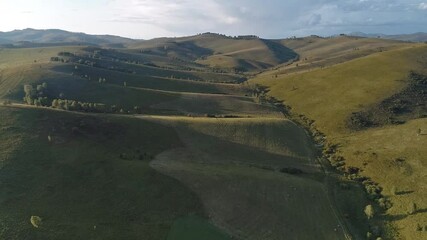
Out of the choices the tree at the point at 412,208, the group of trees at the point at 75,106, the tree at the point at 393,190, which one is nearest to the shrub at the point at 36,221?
the group of trees at the point at 75,106

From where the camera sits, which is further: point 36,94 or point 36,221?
point 36,94

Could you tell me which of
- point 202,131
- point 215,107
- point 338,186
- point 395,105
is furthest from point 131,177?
point 395,105

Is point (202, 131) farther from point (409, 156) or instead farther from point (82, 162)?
point (409, 156)

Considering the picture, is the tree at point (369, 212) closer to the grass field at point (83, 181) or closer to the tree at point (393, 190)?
the tree at point (393, 190)

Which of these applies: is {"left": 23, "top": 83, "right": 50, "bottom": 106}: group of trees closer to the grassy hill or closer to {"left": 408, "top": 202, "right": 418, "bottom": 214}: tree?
the grassy hill

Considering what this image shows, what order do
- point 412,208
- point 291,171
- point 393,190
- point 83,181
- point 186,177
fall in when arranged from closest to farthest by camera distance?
1. point 412,208
2. point 83,181
3. point 186,177
4. point 393,190
5. point 291,171

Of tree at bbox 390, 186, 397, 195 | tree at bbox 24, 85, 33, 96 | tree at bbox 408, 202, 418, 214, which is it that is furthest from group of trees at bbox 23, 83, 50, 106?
tree at bbox 408, 202, 418, 214

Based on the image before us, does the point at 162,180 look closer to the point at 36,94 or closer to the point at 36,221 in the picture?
the point at 36,221

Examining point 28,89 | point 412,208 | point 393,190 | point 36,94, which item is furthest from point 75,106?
point 412,208
